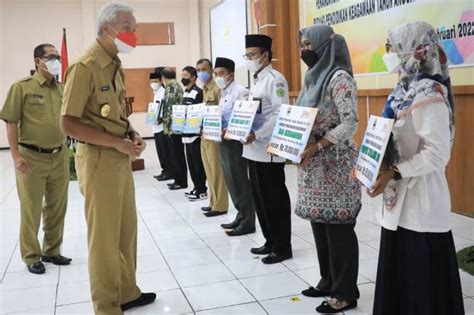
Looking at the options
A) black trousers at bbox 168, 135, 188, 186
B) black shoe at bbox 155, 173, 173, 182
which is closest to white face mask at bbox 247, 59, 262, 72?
black trousers at bbox 168, 135, 188, 186

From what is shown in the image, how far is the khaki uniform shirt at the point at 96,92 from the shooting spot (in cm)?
233

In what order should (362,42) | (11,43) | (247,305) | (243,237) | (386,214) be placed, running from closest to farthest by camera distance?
(386,214) < (247,305) < (243,237) < (362,42) < (11,43)

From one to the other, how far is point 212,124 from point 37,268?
1.82 meters

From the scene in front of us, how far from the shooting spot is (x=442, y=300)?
1.96m

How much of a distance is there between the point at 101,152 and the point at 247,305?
1.18m

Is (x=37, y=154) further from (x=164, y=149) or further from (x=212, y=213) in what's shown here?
(x=164, y=149)

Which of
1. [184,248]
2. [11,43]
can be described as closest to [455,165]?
[184,248]

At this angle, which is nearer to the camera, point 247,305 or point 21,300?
point 247,305

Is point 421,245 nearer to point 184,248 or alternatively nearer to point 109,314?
point 109,314

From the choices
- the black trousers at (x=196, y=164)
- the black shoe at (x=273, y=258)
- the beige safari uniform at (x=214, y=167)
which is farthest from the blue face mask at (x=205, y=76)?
the black shoe at (x=273, y=258)

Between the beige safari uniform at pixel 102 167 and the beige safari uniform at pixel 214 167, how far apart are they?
7.48 feet

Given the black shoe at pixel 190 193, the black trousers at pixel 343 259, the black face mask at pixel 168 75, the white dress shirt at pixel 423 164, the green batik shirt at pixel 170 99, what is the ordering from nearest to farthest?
the white dress shirt at pixel 423 164 → the black trousers at pixel 343 259 → the black shoe at pixel 190 193 → the green batik shirt at pixel 170 99 → the black face mask at pixel 168 75

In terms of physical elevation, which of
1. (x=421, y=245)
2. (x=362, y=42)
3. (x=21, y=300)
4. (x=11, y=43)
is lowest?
(x=21, y=300)

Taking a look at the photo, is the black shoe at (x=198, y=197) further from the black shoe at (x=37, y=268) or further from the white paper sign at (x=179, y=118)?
the black shoe at (x=37, y=268)
